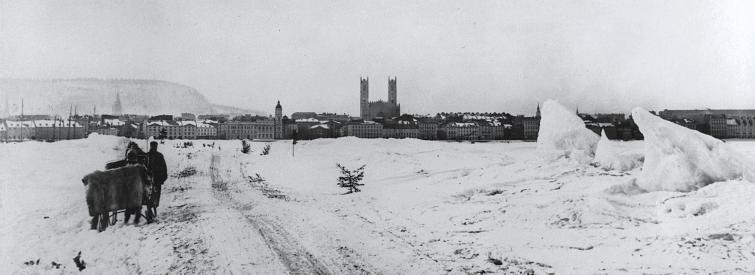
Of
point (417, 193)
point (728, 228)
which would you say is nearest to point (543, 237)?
point (728, 228)

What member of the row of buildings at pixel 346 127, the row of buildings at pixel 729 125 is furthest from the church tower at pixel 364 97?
the row of buildings at pixel 729 125

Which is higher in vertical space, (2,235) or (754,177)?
(754,177)

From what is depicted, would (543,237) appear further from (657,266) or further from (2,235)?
(2,235)

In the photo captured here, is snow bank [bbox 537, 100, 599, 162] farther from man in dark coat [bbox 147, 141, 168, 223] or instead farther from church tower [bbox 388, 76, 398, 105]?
church tower [bbox 388, 76, 398, 105]

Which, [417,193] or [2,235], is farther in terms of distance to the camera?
[417,193]

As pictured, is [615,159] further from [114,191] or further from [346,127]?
[346,127]

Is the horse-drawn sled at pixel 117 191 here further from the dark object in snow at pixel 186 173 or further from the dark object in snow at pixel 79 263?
the dark object in snow at pixel 186 173

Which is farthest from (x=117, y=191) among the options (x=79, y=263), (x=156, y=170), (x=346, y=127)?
(x=346, y=127)
